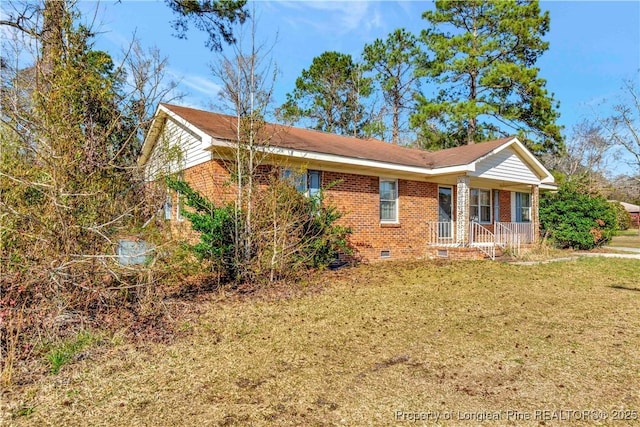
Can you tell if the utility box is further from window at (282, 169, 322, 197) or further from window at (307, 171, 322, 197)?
window at (307, 171, 322, 197)

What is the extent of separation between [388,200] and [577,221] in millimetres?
8833

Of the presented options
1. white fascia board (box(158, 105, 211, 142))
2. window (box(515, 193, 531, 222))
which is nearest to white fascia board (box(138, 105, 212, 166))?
white fascia board (box(158, 105, 211, 142))

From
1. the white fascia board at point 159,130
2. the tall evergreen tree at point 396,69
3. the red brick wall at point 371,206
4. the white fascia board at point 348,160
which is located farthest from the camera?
the tall evergreen tree at point 396,69

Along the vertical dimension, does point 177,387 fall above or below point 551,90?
below

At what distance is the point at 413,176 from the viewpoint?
511 inches

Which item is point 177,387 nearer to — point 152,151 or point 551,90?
point 152,151

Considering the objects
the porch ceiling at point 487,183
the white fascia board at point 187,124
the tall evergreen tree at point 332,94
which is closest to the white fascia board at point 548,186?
the porch ceiling at point 487,183

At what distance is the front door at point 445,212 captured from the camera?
13945 millimetres

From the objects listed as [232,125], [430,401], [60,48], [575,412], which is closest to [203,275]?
[232,125]

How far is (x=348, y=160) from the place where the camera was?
10695 millimetres

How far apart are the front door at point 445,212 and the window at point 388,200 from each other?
2.23m

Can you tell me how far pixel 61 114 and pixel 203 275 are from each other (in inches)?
162

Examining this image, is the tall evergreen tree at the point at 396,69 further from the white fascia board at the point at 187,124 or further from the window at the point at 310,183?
the white fascia board at the point at 187,124

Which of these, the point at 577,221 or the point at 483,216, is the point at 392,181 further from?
the point at 577,221
